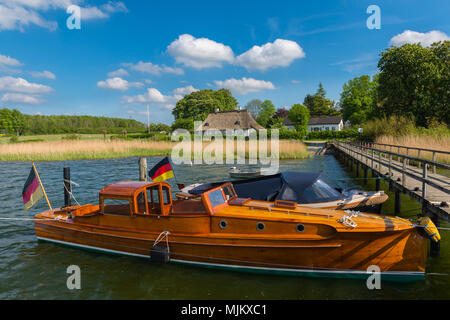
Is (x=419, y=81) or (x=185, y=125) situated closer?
(x=419, y=81)

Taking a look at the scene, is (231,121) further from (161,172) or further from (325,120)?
(161,172)

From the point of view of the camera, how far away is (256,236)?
20.9 feet

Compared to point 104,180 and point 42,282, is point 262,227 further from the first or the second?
point 104,180

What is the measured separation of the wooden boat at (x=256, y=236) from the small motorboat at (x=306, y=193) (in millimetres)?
2079

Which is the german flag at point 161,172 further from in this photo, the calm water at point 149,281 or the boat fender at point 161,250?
the boat fender at point 161,250

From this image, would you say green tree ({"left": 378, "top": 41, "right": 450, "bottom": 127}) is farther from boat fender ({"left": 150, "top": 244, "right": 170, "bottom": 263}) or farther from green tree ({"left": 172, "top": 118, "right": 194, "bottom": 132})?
green tree ({"left": 172, "top": 118, "right": 194, "bottom": 132})

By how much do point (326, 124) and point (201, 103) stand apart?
40.0 metres

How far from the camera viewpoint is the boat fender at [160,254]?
6953 millimetres

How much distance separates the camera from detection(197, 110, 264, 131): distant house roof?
6347 centimetres

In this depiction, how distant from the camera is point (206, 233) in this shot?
6.77 metres

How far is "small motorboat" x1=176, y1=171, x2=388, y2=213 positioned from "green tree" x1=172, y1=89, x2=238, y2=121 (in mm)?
67253

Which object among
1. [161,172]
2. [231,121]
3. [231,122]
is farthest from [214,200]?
[231,121]

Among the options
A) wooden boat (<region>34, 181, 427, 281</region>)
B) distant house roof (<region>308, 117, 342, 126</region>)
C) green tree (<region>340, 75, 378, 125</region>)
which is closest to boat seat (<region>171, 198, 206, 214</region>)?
wooden boat (<region>34, 181, 427, 281</region>)

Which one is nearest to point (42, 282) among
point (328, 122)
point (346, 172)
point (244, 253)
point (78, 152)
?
A: point (244, 253)
